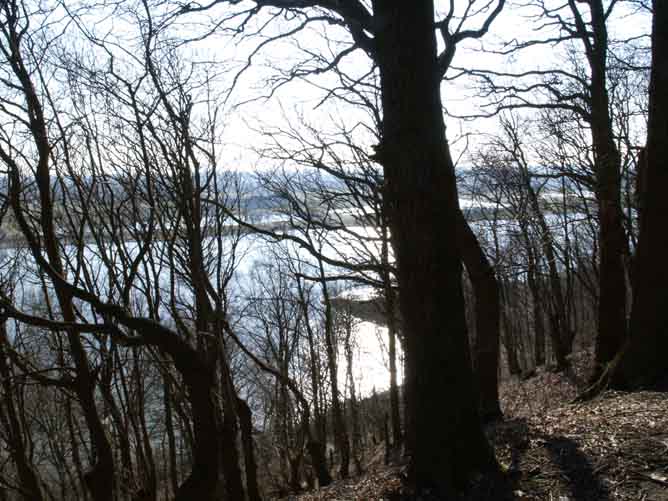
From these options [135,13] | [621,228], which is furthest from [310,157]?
[621,228]

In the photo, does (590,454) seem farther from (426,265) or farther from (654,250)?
(654,250)

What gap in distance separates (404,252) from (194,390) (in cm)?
256

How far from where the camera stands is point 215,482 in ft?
17.0

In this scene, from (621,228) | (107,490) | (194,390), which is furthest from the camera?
(621,228)

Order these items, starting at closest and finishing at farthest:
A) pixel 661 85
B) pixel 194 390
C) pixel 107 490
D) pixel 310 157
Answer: pixel 194 390 → pixel 661 85 → pixel 107 490 → pixel 310 157

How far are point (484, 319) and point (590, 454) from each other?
140 inches

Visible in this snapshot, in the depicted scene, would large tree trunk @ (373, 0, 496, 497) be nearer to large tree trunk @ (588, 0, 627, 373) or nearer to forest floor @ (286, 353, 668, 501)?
forest floor @ (286, 353, 668, 501)

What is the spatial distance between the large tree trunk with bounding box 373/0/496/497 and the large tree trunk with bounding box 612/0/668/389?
3038 mm

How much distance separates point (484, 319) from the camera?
7398 mm

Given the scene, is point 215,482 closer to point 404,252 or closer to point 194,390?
point 194,390

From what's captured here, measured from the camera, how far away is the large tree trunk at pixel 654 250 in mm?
5672

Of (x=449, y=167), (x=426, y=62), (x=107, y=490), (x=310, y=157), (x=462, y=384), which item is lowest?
(x=107, y=490)

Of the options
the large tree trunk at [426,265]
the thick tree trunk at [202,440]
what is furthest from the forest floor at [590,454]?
the thick tree trunk at [202,440]

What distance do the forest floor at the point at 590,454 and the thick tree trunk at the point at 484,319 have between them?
1643 mm
